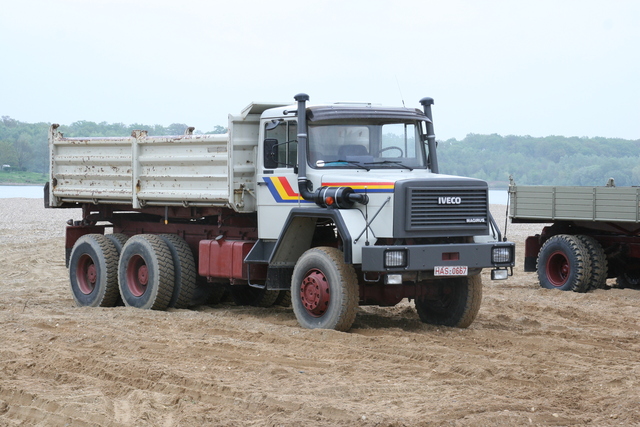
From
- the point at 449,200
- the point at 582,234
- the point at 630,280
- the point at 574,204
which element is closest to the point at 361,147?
the point at 449,200

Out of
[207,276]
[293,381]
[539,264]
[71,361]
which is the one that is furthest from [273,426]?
[539,264]

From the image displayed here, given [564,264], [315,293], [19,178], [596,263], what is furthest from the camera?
[19,178]

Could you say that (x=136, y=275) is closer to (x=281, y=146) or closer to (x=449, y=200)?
(x=281, y=146)

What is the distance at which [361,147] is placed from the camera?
10.9m

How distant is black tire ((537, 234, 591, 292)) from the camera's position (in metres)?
14.8

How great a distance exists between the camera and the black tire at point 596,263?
48.8 feet

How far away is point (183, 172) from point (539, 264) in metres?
6.33

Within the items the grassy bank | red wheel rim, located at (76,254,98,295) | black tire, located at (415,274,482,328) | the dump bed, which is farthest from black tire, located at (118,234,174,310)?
the grassy bank

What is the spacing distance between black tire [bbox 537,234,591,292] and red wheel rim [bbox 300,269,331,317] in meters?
5.81

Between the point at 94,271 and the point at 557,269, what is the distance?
7225 mm

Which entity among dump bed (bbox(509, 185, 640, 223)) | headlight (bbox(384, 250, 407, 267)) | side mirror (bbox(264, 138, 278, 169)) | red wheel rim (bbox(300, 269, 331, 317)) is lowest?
red wheel rim (bbox(300, 269, 331, 317))

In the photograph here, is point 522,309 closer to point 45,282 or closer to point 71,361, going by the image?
point 71,361

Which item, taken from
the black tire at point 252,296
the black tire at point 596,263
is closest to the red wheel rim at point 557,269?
the black tire at point 596,263

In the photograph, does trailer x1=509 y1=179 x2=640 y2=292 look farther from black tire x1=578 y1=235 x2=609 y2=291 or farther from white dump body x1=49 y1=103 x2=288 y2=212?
white dump body x1=49 y1=103 x2=288 y2=212
